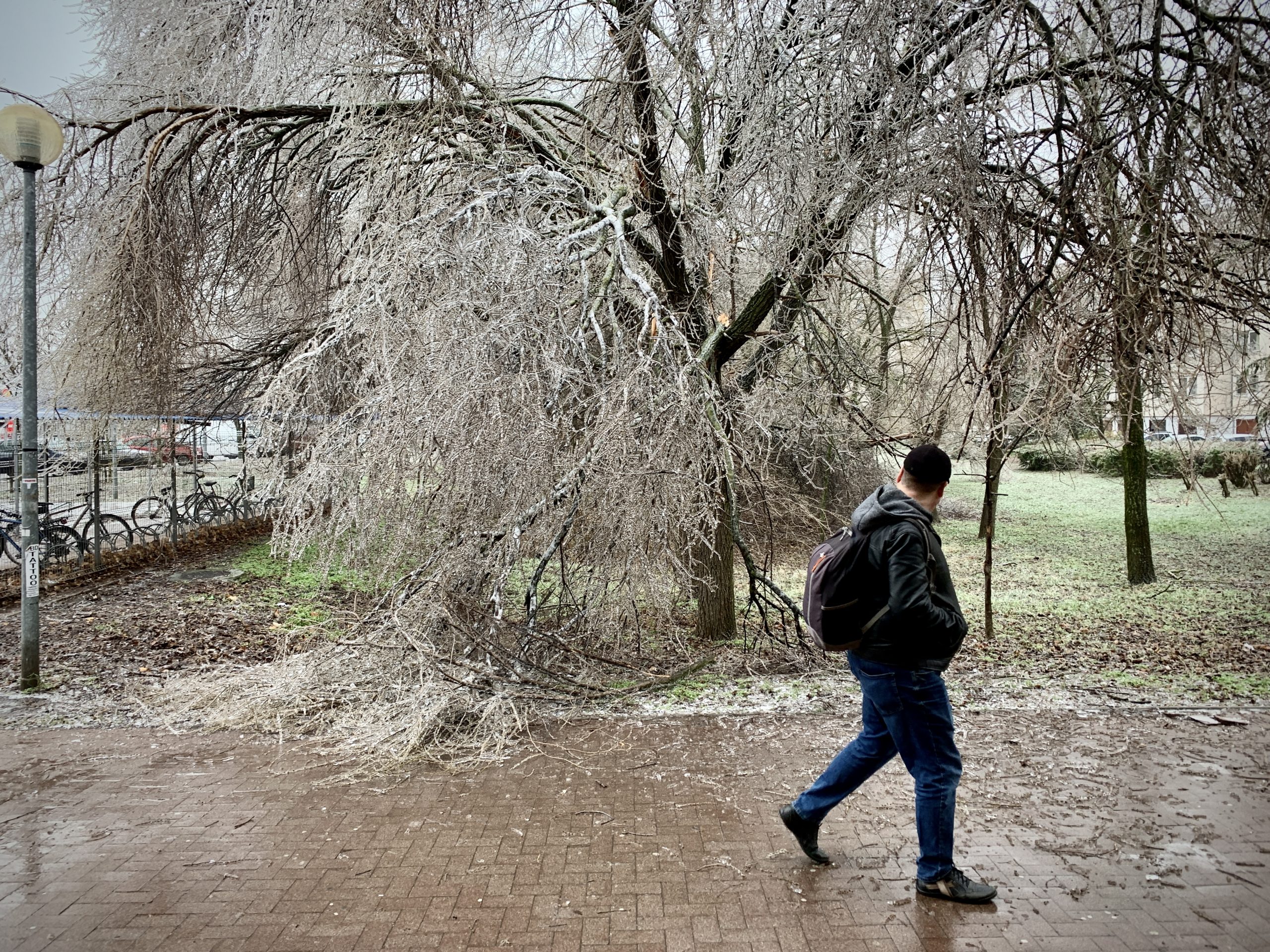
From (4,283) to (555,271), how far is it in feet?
18.3

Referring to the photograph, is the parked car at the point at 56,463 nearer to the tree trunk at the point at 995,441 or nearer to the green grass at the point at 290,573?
the green grass at the point at 290,573

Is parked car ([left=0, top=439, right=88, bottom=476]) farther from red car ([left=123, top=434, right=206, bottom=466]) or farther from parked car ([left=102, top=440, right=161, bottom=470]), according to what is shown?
parked car ([left=102, top=440, right=161, bottom=470])

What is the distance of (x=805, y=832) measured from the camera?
12.2ft

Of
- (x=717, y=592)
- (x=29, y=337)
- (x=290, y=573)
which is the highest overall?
(x=29, y=337)

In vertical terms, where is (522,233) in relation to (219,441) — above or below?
above

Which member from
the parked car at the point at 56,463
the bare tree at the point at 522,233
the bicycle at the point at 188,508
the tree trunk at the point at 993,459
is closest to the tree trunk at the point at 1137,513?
the tree trunk at the point at 993,459

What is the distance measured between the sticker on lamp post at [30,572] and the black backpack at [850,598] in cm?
609

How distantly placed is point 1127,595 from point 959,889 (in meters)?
9.41

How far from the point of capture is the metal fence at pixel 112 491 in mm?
11219

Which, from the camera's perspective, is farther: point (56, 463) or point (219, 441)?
point (219, 441)

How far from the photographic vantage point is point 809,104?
5641mm

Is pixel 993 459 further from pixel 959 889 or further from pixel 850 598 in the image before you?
pixel 959 889

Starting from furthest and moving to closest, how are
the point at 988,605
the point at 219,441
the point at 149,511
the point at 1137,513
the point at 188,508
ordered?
the point at 219,441, the point at 188,508, the point at 149,511, the point at 1137,513, the point at 988,605

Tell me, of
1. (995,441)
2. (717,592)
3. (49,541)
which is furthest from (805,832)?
(49,541)
